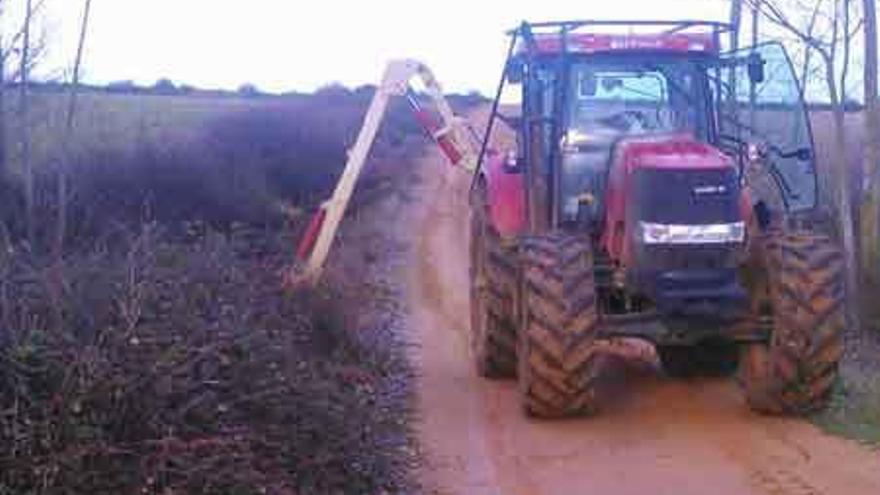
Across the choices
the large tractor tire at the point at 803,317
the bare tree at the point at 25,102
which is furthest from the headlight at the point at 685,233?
the bare tree at the point at 25,102

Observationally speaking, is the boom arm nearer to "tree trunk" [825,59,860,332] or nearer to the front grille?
the front grille

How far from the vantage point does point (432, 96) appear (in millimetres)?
15398

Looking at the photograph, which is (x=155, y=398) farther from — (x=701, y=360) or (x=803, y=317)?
(x=701, y=360)

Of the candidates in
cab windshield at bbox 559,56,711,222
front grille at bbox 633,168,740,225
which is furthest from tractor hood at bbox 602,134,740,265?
cab windshield at bbox 559,56,711,222

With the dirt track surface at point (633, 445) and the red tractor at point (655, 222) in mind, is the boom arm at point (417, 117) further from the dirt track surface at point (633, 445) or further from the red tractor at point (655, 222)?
the dirt track surface at point (633, 445)

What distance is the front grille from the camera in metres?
10.6

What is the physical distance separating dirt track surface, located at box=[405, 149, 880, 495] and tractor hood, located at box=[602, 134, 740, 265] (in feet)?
3.98

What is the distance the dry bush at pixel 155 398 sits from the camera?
22.9ft

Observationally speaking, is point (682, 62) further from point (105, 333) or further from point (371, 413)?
point (105, 333)

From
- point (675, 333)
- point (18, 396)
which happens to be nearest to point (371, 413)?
point (675, 333)

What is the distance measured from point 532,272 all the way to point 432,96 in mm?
5183

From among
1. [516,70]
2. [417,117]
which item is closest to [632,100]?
[516,70]

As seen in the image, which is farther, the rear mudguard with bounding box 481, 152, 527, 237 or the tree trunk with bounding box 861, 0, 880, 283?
the tree trunk with bounding box 861, 0, 880, 283

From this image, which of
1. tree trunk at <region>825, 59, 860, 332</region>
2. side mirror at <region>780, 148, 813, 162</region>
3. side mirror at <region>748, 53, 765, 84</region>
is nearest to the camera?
side mirror at <region>748, 53, 765, 84</region>
